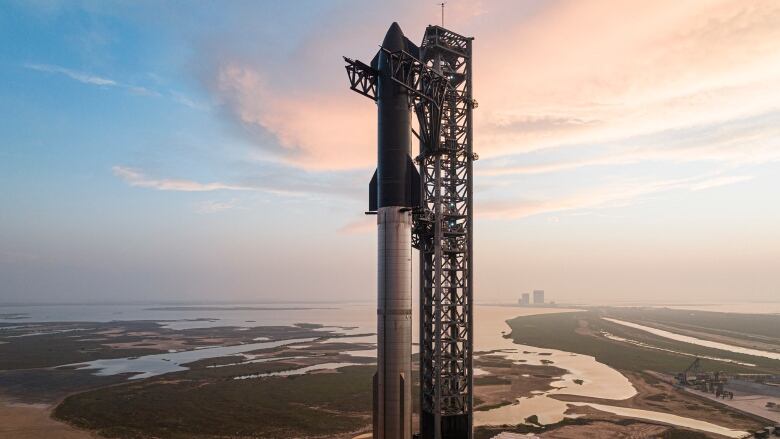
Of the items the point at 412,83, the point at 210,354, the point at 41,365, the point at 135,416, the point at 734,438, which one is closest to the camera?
the point at 412,83

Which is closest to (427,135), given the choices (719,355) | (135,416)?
(135,416)

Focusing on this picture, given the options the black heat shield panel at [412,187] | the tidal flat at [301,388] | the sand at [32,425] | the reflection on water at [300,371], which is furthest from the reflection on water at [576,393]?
the sand at [32,425]

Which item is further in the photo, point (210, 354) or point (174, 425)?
point (210, 354)

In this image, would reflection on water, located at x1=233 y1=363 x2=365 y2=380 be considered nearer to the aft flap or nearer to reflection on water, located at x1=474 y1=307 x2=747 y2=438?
reflection on water, located at x1=474 y1=307 x2=747 y2=438

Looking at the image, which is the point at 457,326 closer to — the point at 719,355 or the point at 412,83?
the point at 412,83

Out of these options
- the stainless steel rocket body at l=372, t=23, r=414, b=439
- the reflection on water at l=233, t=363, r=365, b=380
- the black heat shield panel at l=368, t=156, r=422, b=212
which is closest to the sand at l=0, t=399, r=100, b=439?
the reflection on water at l=233, t=363, r=365, b=380

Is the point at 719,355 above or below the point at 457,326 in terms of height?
below

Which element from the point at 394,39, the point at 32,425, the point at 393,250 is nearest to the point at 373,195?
the point at 393,250
